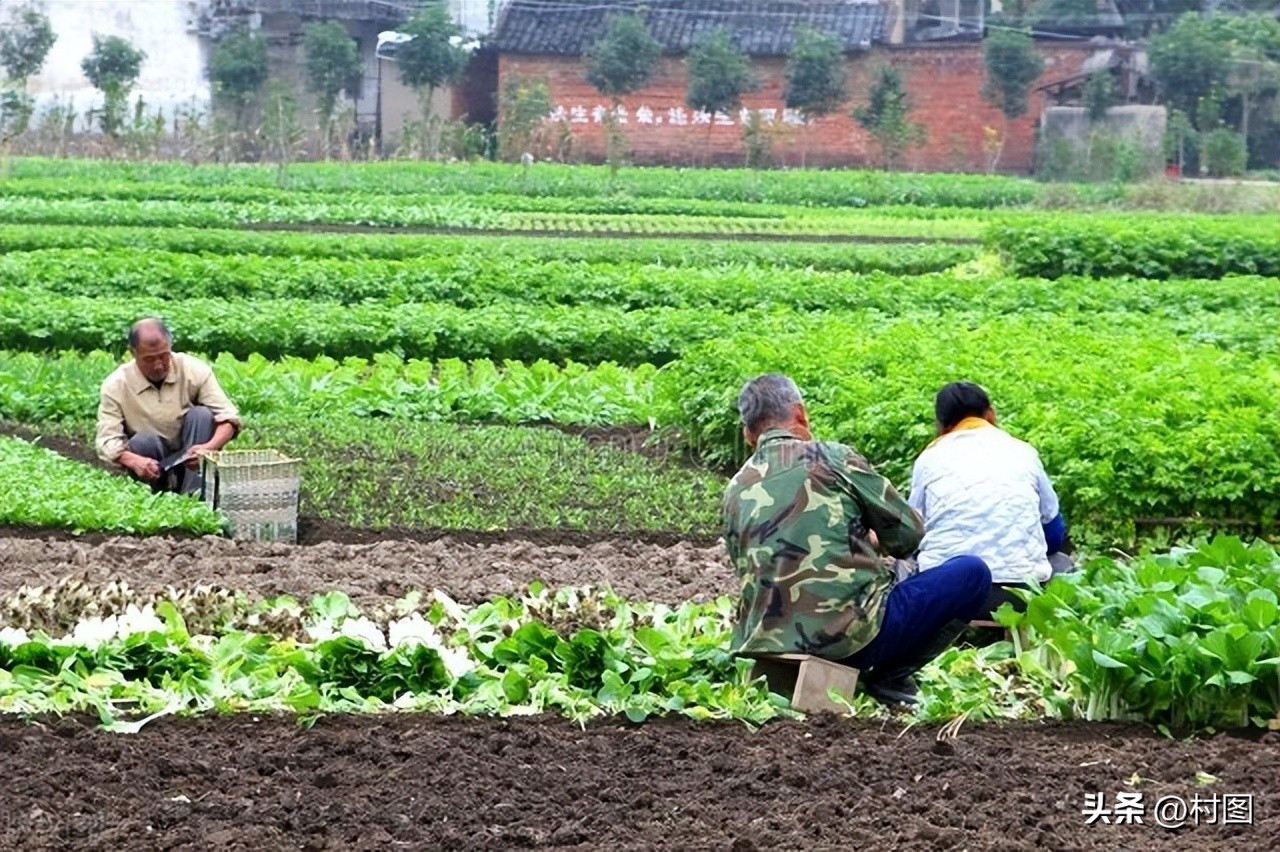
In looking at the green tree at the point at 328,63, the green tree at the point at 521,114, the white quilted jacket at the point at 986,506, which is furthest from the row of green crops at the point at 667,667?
the green tree at the point at 328,63

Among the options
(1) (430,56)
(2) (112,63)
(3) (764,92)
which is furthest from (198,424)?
(3) (764,92)

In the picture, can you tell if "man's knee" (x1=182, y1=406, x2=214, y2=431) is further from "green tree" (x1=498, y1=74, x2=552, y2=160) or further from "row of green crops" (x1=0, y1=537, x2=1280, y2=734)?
"green tree" (x1=498, y1=74, x2=552, y2=160)

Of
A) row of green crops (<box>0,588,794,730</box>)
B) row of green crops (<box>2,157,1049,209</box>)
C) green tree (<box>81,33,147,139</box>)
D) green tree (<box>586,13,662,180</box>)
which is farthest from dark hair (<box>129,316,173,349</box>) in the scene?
green tree (<box>81,33,147,139</box>)

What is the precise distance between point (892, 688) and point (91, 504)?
6154mm

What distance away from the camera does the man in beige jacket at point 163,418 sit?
12.1m

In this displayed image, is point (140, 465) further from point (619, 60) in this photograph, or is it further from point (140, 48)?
point (140, 48)

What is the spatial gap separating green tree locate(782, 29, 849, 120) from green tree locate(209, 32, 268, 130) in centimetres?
1429

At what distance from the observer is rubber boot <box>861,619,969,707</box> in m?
7.07

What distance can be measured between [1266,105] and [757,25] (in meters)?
14.3

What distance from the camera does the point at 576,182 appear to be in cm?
4959

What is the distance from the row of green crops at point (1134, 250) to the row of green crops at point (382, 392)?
1346cm

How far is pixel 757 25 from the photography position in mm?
59344

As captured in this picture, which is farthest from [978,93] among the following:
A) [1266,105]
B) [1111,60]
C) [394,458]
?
[394,458]

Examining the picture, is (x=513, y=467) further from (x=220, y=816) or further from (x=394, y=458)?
(x=220, y=816)
